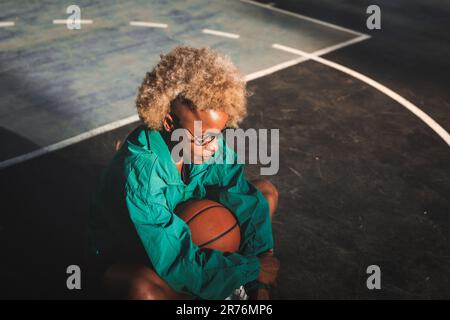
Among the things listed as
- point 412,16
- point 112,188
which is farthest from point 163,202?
point 412,16

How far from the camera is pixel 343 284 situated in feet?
15.8

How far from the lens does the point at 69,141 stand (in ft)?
22.6

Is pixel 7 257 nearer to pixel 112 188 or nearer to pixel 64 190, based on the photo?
pixel 64 190

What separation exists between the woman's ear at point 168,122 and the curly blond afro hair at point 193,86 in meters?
0.03

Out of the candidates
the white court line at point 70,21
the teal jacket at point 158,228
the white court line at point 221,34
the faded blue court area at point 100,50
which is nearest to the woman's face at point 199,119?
the teal jacket at point 158,228

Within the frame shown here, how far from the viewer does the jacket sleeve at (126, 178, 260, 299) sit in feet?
11.8

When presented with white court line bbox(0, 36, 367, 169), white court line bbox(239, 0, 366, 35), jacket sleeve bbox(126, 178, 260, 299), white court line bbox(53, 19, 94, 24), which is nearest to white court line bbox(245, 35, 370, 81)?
white court line bbox(0, 36, 367, 169)

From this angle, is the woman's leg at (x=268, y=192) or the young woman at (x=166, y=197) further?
the woman's leg at (x=268, y=192)

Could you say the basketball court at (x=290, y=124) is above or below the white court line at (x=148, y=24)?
below

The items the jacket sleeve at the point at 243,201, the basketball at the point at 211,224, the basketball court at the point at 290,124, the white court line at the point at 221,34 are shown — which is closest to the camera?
the basketball at the point at 211,224

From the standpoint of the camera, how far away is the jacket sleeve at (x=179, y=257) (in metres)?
3.61

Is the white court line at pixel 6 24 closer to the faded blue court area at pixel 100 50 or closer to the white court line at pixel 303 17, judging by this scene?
the faded blue court area at pixel 100 50

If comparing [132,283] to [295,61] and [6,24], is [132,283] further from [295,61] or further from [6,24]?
[6,24]

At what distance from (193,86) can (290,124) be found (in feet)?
13.0
